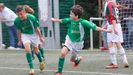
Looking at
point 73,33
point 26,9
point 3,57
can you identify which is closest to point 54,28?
point 3,57

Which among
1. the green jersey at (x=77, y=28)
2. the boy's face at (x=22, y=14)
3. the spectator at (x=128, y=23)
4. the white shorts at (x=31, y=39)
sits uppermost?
the boy's face at (x=22, y=14)

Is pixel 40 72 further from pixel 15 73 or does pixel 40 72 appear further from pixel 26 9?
pixel 26 9

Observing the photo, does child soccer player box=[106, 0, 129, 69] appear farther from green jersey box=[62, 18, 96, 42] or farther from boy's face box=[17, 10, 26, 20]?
boy's face box=[17, 10, 26, 20]

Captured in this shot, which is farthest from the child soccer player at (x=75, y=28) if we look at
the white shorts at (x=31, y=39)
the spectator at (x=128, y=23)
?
the spectator at (x=128, y=23)

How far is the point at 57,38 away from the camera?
23.6 m

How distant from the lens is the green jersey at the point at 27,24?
1471 centimetres

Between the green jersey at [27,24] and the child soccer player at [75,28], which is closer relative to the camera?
the child soccer player at [75,28]

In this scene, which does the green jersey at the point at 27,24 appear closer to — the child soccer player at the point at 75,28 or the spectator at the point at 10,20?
the child soccer player at the point at 75,28

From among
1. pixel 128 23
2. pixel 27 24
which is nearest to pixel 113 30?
pixel 27 24

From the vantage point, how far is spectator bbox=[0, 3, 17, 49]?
2238 centimetres

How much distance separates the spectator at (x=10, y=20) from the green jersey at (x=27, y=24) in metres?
7.54

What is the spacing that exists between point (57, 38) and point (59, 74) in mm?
9879

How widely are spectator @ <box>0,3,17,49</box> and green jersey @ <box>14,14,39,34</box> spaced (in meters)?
7.54

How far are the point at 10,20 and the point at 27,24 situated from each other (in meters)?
7.82
